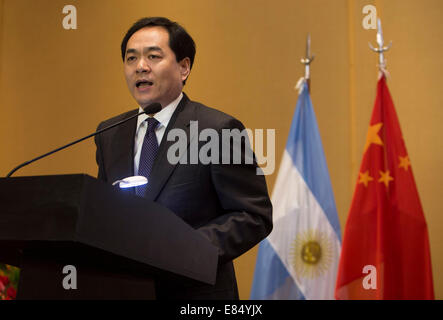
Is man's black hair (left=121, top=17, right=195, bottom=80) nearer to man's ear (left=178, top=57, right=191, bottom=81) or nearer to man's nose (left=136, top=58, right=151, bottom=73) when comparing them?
man's ear (left=178, top=57, right=191, bottom=81)

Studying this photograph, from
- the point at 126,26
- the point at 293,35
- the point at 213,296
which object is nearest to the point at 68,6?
the point at 126,26

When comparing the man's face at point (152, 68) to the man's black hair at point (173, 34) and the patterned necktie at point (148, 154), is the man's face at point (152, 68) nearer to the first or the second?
the man's black hair at point (173, 34)

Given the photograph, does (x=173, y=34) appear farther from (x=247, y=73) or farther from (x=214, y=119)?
(x=247, y=73)

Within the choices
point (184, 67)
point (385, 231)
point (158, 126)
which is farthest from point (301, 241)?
point (158, 126)

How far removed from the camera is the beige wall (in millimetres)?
3932

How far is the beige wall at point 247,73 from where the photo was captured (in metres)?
3.93

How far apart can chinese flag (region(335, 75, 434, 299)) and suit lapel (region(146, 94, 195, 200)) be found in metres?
1.74

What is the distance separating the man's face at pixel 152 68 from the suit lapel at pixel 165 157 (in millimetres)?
98

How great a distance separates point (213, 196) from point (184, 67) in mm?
627

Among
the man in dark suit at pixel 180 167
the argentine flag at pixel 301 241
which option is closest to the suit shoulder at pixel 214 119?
the man in dark suit at pixel 180 167

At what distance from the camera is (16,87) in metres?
4.32

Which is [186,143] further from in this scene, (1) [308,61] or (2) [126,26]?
(2) [126,26]

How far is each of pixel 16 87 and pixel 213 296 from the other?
3.13 metres

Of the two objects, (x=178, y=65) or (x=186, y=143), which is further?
(x=178, y=65)
